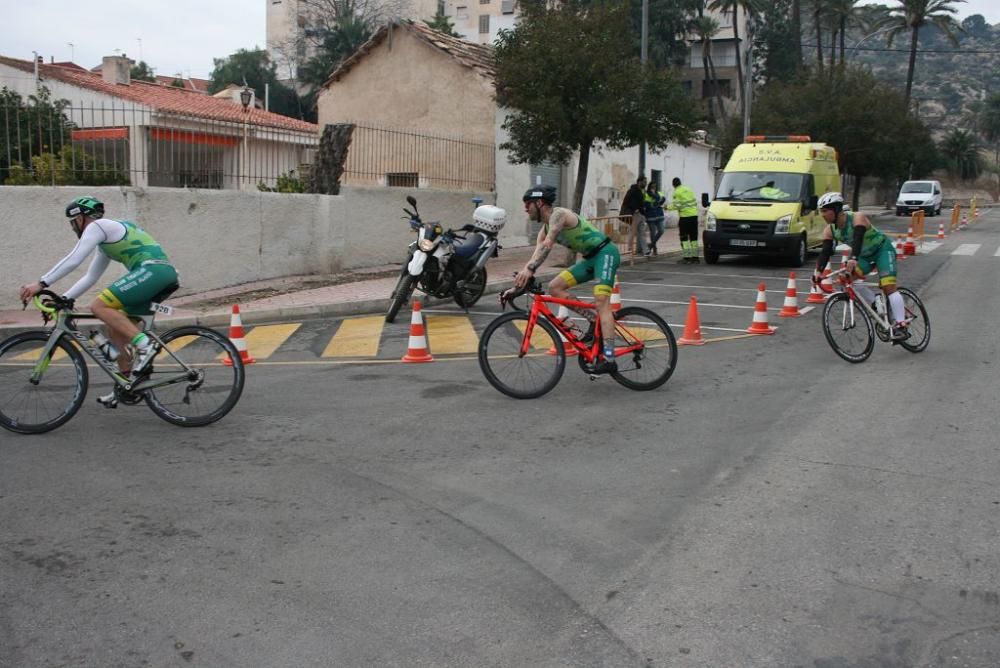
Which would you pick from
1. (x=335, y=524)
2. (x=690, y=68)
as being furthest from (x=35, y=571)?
(x=690, y=68)

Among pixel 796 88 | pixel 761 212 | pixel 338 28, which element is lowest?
pixel 761 212

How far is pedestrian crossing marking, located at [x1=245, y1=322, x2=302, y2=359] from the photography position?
1080 cm

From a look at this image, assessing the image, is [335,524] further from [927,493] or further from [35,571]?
[927,493]

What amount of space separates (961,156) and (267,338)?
3012 inches

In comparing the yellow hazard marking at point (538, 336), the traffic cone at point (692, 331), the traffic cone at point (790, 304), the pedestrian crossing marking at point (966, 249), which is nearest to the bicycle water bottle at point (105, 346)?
the yellow hazard marking at point (538, 336)

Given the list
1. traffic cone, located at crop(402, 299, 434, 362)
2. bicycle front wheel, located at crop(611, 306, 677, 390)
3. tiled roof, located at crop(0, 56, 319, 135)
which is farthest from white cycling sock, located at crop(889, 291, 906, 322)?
tiled roof, located at crop(0, 56, 319, 135)

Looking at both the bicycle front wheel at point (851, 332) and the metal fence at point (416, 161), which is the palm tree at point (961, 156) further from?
the bicycle front wheel at point (851, 332)

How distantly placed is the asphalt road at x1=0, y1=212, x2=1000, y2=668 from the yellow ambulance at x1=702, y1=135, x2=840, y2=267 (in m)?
11.4

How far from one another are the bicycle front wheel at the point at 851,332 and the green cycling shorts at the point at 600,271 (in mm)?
2761

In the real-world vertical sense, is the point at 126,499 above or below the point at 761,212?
below

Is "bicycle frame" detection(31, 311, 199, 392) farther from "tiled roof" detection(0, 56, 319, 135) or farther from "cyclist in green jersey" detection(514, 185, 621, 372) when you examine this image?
"tiled roof" detection(0, 56, 319, 135)

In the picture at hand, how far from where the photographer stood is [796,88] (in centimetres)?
4297

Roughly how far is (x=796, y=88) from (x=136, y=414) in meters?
40.2

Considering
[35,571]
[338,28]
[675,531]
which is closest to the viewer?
[35,571]
